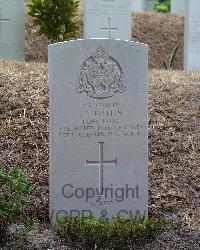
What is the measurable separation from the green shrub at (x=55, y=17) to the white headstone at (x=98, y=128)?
5.14 metres

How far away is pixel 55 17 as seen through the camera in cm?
1060

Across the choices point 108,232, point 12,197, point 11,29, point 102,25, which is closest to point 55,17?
point 11,29

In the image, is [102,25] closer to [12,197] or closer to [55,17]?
[55,17]

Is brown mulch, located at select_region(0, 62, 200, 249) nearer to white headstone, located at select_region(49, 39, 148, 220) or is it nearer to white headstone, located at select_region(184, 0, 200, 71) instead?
white headstone, located at select_region(49, 39, 148, 220)

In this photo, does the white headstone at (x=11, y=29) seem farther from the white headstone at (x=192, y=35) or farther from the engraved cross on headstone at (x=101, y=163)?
the engraved cross on headstone at (x=101, y=163)

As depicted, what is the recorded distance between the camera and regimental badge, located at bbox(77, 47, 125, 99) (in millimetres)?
5508

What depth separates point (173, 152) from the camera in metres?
6.73

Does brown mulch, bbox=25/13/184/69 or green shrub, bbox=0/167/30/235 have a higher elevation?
brown mulch, bbox=25/13/184/69

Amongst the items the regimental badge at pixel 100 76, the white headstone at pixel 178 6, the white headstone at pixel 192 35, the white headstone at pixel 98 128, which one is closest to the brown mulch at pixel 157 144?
the white headstone at pixel 98 128

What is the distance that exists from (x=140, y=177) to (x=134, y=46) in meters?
1.10

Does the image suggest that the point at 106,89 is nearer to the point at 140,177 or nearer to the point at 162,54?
the point at 140,177

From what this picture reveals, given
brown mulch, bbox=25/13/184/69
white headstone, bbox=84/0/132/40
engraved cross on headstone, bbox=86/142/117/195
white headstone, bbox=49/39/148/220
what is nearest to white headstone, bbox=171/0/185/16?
brown mulch, bbox=25/13/184/69

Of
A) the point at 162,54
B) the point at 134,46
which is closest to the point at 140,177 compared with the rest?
the point at 134,46

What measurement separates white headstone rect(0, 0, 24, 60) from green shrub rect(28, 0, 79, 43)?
0.71 feet
